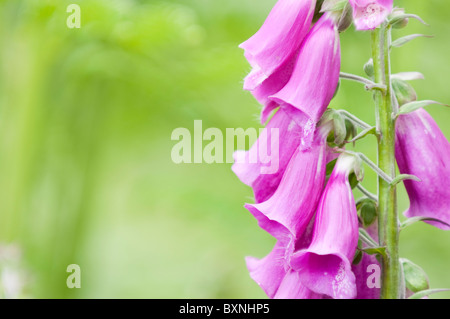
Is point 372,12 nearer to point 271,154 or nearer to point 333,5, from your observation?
point 333,5

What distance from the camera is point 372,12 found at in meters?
0.77

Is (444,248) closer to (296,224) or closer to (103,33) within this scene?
(103,33)

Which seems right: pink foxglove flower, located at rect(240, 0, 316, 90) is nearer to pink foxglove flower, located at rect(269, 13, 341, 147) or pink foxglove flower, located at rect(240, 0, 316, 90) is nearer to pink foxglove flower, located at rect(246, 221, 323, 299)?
pink foxglove flower, located at rect(269, 13, 341, 147)

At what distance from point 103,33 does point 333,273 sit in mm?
1091

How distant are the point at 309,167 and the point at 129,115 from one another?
188 cm

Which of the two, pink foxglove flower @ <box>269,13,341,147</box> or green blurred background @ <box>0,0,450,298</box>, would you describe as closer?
pink foxglove flower @ <box>269,13,341,147</box>

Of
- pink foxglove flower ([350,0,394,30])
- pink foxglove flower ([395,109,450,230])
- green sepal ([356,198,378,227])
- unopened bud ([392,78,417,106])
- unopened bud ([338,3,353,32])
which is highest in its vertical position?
unopened bud ([338,3,353,32])

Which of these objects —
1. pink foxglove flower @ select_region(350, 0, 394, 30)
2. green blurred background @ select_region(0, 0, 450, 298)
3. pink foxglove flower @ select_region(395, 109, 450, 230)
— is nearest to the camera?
pink foxglove flower @ select_region(350, 0, 394, 30)

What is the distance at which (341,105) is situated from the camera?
1.62 m

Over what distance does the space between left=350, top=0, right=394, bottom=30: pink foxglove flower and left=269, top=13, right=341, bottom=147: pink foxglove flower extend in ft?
0.18

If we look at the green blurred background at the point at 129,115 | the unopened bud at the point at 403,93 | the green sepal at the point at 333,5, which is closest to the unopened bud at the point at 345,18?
the green sepal at the point at 333,5

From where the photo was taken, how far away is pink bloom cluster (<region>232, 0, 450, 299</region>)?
78 centimetres

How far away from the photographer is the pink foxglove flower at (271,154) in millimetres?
871

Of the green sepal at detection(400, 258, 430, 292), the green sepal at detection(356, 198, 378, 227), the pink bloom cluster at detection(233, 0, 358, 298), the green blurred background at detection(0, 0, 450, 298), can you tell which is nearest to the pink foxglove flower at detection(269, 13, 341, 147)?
the pink bloom cluster at detection(233, 0, 358, 298)
